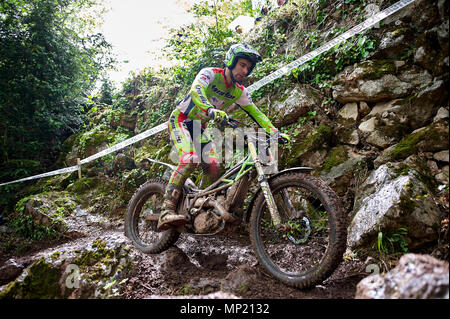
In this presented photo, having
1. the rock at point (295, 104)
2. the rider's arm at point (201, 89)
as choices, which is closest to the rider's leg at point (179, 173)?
the rider's arm at point (201, 89)

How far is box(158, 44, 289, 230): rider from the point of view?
3115mm

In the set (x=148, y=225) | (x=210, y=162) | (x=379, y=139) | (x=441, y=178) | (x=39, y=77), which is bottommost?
(x=148, y=225)

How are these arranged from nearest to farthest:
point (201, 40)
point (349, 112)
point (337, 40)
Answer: point (349, 112), point (337, 40), point (201, 40)

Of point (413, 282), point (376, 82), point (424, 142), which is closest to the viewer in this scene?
point (413, 282)

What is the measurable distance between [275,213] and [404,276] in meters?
1.11

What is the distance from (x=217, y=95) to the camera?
137 inches

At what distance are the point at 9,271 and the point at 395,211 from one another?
4.91 m

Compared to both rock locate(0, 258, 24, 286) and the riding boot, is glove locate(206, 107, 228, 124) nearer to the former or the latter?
the riding boot

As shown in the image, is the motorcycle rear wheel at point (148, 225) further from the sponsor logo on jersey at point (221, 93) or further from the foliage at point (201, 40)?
the foliage at point (201, 40)

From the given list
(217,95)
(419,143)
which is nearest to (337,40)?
(419,143)

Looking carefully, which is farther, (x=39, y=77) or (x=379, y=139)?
(x=39, y=77)

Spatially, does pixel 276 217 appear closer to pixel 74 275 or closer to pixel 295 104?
pixel 74 275

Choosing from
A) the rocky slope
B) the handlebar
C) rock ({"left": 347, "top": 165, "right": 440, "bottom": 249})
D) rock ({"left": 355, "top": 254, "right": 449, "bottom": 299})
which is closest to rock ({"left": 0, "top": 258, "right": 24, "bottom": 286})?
the rocky slope
